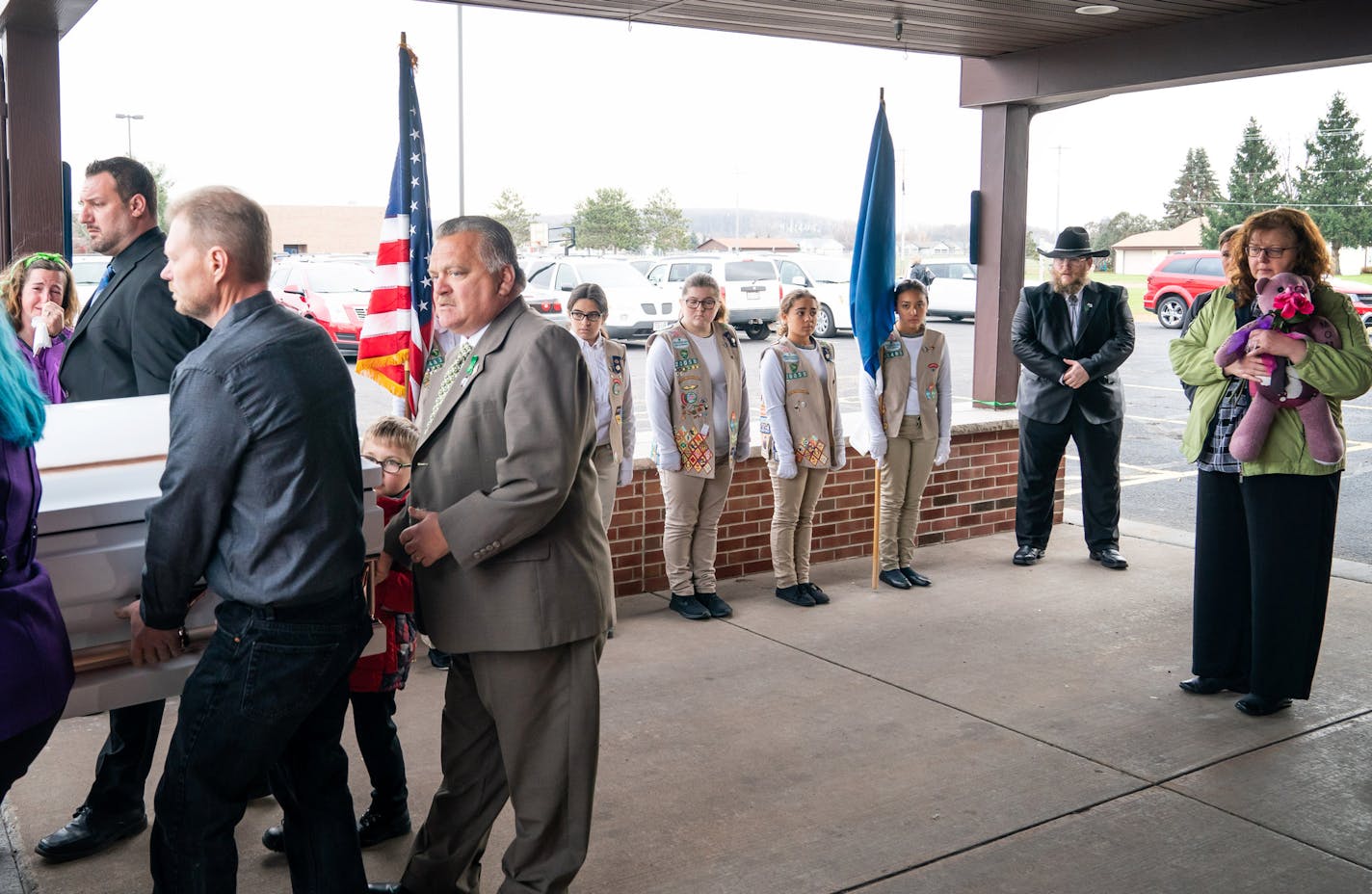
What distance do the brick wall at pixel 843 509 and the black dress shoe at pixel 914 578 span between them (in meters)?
0.57

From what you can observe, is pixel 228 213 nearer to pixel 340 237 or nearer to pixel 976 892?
pixel 976 892

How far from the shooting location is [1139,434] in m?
13.4

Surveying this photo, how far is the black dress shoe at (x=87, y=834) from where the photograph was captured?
352cm

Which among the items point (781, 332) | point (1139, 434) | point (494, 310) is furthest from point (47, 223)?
point (1139, 434)

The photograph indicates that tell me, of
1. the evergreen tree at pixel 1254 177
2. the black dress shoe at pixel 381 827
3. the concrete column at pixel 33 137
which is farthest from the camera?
the evergreen tree at pixel 1254 177

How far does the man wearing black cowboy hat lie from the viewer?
23.2 feet

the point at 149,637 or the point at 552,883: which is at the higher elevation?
the point at 149,637

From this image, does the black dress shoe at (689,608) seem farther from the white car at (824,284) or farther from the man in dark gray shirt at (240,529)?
the white car at (824,284)

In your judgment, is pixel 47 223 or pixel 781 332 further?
pixel 781 332

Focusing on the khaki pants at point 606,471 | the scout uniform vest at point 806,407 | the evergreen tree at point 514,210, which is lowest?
the khaki pants at point 606,471

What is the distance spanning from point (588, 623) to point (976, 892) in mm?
1338

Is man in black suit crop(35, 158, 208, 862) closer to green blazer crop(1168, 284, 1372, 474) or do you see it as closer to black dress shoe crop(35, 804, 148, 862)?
black dress shoe crop(35, 804, 148, 862)

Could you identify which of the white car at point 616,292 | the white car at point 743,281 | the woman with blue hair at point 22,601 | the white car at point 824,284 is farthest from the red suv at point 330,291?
the woman with blue hair at point 22,601

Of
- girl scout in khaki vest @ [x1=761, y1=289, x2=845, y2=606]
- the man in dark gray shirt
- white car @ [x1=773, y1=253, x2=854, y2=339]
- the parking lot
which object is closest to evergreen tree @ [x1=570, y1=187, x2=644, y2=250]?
white car @ [x1=773, y1=253, x2=854, y2=339]
